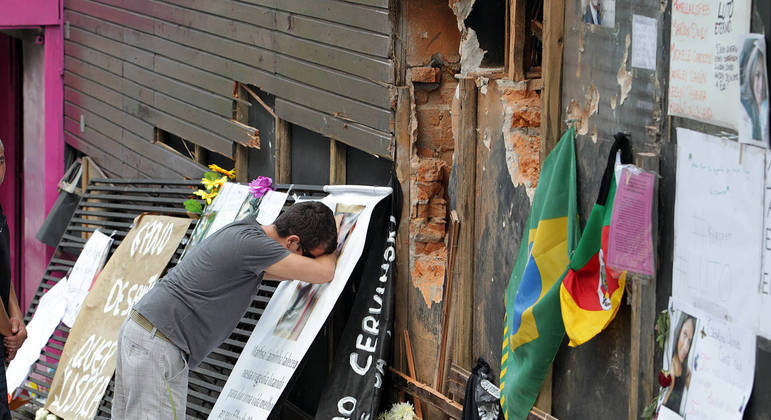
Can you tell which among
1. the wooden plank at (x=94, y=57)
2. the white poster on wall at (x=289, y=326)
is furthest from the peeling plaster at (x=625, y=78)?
the wooden plank at (x=94, y=57)

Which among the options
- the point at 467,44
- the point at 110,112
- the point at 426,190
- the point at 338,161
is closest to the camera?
the point at 467,44

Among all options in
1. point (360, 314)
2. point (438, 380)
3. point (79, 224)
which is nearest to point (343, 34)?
point (360, 314)

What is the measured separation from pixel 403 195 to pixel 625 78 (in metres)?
2.29

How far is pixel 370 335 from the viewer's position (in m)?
6.13

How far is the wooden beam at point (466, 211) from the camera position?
18.5 feet

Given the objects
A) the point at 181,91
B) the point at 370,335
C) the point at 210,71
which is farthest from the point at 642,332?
the point at 181,91

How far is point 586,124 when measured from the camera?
4.44 m

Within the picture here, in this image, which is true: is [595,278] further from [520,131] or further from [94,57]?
[94,57]

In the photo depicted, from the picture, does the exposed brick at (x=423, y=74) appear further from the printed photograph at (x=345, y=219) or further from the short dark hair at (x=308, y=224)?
the short dark hair at (x=308, y=224)

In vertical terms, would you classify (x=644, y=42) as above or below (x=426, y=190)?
above

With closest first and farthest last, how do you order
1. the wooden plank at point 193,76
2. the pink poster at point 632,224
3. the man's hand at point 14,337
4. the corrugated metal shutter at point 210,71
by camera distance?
the pink poster at point 632,224, the man's hand at point 14,337, the corrugated metal shutter at point 210,71, the wooden plank at point 193,76

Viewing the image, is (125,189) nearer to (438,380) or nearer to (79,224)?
(79,224)

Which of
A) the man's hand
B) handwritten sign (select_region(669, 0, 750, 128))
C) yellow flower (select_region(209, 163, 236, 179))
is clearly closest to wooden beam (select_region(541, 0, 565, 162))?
handwritten sign (select_region(669, 0, 750, 128))

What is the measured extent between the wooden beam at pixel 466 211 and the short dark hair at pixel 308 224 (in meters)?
0.78
